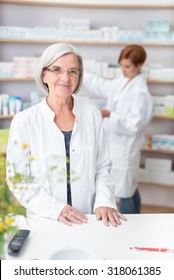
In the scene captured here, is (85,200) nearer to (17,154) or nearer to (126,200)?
(17,154)

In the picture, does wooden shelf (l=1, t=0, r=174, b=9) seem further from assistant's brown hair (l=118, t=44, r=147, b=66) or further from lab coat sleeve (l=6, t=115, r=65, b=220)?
lab coat sleeve (l=6, t=115, r=65, b=220)

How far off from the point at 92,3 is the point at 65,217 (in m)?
3.05

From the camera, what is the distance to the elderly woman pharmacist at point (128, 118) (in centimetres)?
377

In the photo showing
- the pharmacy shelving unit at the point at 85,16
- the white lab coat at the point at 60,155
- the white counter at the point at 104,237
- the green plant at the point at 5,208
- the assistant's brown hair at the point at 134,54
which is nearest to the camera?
the green plant at the point at 5,208

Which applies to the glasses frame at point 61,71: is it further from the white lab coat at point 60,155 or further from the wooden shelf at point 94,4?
the wooden shelf at point 94,4

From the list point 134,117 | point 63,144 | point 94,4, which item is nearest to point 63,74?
point 63,144

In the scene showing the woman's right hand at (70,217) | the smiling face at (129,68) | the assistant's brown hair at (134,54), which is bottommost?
the woman's right hand at (70,217)

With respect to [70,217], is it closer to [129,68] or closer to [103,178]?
[103,178]

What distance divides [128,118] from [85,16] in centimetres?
148

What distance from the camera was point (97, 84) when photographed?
4.26 meters

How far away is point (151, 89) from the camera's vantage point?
4559 mm

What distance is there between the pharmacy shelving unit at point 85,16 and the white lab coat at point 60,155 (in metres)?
2.16

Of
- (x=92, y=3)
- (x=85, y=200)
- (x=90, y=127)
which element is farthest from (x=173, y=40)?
(x=85, y=200)

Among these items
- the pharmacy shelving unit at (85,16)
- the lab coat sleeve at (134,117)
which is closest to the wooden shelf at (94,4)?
the pharmacy shelving unit at (85,16)
